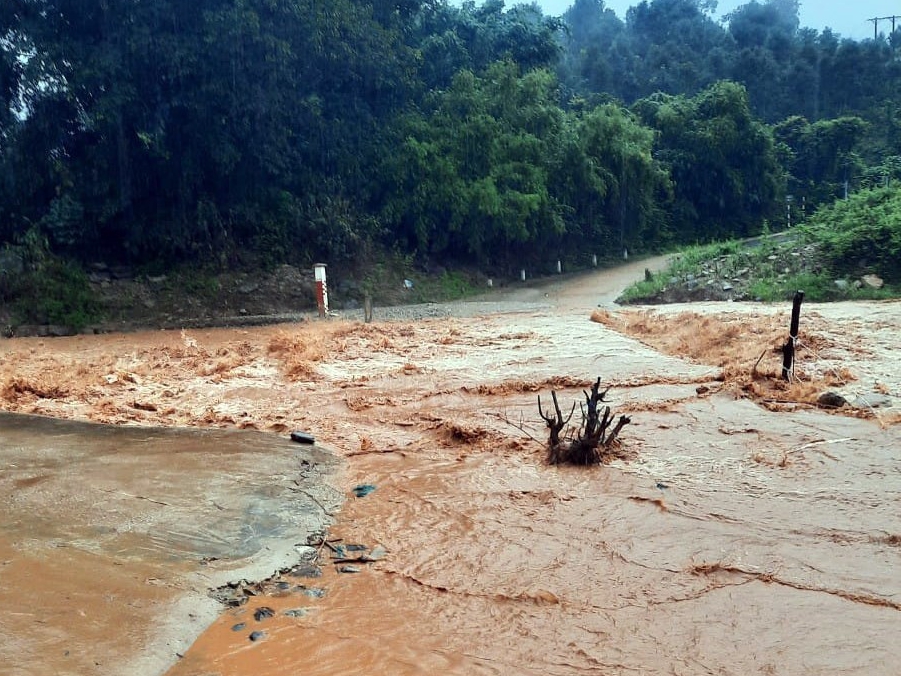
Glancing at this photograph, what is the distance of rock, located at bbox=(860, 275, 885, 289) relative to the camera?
690 inches

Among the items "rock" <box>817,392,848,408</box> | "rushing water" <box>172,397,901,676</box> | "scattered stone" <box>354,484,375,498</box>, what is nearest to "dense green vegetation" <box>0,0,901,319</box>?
"scattered stone" <box>354,484,375,498</box>

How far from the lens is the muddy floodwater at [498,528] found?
3.47 metres

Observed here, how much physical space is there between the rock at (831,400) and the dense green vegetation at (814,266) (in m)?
10.6

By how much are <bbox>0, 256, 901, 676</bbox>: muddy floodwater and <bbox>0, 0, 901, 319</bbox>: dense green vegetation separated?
9.84 m

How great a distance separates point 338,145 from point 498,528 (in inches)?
726

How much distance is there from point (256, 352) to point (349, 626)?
9.02 m

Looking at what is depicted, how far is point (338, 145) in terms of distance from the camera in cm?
2175

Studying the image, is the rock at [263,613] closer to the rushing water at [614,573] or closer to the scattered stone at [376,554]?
the rushing water at [614,573]

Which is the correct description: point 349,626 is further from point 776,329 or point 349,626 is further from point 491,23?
point 491,23

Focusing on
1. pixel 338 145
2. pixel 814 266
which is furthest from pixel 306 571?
pixel 338 145

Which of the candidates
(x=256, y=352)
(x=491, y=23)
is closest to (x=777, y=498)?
(x=256, y=352)

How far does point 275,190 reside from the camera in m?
20.8

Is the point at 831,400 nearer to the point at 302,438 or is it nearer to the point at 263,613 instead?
the point at 302,438

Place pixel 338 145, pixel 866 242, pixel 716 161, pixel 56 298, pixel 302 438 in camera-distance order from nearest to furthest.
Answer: pixel 302 438 < pixel 56 298 < pixel 866 242 < pixel 338 145 < pixel 716 161
